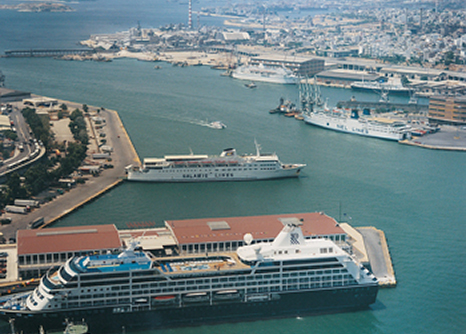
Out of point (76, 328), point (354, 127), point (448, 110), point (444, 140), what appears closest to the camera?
point (76, 328)

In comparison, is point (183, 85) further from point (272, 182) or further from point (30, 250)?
point (30, 250)

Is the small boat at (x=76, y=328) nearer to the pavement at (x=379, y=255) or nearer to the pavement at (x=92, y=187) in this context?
the pavement at (x=92, y=187)

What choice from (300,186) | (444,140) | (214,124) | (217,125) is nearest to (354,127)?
(444,140)

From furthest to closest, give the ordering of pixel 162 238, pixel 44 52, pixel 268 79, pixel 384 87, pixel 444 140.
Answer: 1. pixel 44 52
2. pixel 268 79
3. pixel 384 87
4. pixel 444 140
5. pixel 162 238

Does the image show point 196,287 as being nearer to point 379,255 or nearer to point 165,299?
point 165,299

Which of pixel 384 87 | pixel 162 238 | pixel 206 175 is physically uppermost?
pixel 162 238

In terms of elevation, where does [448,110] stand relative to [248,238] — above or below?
below

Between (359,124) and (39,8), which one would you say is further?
(39,8)

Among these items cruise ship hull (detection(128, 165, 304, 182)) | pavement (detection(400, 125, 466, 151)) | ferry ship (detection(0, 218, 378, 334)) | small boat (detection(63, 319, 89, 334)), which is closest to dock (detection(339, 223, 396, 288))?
ferry ship (detection(0, 218, 378, 334))

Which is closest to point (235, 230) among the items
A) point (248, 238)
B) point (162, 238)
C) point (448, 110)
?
point (248, 238)
